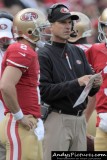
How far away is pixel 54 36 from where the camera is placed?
6.03 m

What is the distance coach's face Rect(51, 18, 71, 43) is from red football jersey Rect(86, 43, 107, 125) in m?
0.54

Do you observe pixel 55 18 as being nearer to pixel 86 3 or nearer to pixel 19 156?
pixel 19 156

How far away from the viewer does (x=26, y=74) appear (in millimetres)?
5277

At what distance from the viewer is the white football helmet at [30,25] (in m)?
5.54

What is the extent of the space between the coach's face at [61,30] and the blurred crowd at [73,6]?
3707mm

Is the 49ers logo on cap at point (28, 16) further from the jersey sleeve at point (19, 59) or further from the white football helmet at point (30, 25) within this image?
the jersey sleeve at point (19, 59)

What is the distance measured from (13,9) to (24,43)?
15.1 feet

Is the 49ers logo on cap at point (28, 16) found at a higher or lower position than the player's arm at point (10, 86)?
higher

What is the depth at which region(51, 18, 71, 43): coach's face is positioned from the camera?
5.97m

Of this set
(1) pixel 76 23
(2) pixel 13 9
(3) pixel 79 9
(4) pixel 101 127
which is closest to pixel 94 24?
(3) pixel 79 9

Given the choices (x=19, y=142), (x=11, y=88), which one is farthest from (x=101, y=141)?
(x=11, y=88)

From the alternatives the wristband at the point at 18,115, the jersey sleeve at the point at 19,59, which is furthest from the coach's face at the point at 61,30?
the wristband at the point at 18,115

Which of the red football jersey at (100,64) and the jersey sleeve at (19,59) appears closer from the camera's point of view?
the jersey sleeve at (19,59)

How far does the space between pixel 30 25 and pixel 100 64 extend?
105 cm
